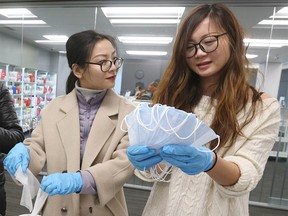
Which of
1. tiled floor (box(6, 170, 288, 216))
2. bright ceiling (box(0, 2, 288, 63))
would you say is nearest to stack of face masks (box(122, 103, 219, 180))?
tiled floor (box(6, 170, 288, 216))

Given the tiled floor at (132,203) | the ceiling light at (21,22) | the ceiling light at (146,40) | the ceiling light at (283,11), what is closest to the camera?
the tiled floor at (132,203)

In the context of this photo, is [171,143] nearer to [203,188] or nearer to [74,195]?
[203,188]

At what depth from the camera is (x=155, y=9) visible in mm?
3123

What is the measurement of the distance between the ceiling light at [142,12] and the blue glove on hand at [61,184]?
9.31ft

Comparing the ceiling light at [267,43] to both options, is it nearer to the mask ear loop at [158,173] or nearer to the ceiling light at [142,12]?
the ceiling light at [142,12]

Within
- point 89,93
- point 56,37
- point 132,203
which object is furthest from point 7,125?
point 56,37

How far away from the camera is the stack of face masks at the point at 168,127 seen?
1.77 ft

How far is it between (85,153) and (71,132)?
11 centimetres

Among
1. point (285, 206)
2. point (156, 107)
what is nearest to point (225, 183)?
point (156, 107)

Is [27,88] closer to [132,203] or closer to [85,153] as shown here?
[132,203]

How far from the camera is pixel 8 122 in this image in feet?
3.99

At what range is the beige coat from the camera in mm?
873

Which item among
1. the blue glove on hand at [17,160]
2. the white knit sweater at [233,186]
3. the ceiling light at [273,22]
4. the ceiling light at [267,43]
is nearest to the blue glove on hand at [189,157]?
the white knit sweater at [233,186]

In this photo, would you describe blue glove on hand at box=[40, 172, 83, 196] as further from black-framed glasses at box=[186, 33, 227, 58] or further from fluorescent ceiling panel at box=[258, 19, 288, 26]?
fluorescent ceiling panel at box=[258, 19, 288, 26]
